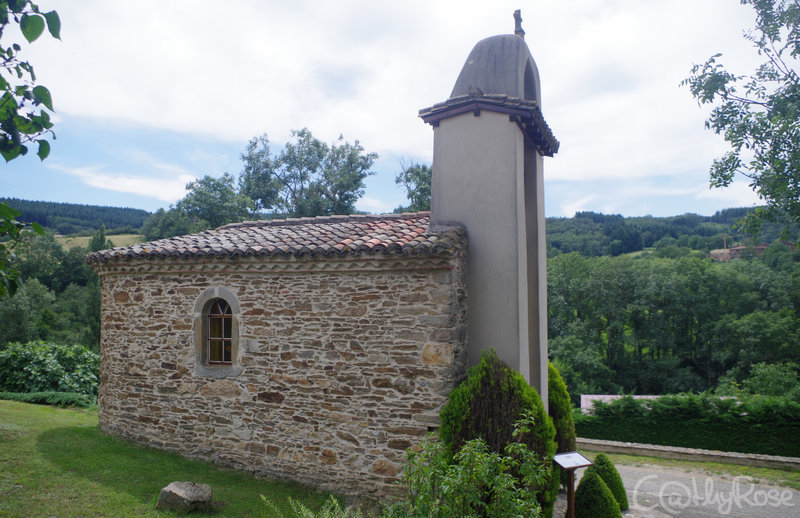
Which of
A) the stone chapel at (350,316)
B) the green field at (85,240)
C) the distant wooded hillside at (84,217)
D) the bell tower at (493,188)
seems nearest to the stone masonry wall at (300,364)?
the stone chapel at (350,316)

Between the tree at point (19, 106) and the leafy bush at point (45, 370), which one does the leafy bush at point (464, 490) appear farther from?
the leafy bush at point (45, 370)

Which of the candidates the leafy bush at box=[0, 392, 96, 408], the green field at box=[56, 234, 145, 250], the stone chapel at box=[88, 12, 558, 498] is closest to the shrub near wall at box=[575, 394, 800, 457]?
the stone chapel at box=[88, 12, 558, 498]

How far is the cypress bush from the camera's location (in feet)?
24.1

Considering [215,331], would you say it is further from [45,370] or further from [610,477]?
[45,370]

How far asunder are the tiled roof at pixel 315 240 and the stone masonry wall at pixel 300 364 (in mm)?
232

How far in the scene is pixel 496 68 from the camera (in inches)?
357

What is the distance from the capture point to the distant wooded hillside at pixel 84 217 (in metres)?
56.9

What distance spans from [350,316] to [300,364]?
1272mm

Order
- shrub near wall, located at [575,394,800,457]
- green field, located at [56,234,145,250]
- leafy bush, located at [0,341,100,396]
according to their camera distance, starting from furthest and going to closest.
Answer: green field, located at [56,234,145,250] < leafy bush, located at [0,341,100,396] < shrub near wall, located at [575,394,800,457]

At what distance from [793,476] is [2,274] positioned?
15340mm

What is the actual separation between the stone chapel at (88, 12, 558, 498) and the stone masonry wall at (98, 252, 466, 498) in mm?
24

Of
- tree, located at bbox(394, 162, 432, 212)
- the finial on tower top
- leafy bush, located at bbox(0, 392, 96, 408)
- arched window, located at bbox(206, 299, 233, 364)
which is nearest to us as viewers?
arched window, located at bbox(206, 299, 233, 364)

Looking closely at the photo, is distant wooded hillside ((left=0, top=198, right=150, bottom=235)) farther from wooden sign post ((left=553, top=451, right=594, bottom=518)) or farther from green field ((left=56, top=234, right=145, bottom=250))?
wooden sign post ((left=553, top=451, right=594, bottom=518))

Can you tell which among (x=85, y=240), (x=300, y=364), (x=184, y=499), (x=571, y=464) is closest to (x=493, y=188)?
(x=571, y=464)
